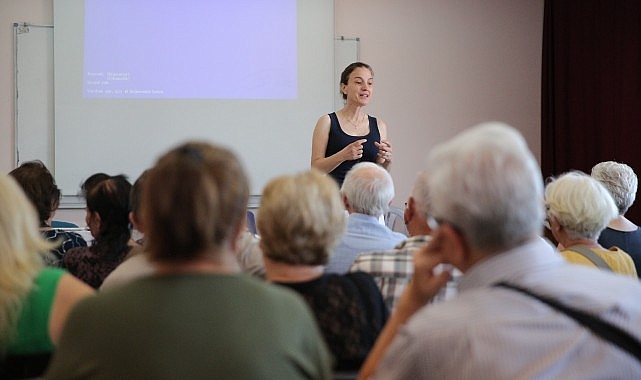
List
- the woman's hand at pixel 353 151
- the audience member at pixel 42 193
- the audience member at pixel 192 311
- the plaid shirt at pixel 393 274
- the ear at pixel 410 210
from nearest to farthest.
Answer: the audience member at pixel 192 311, the plaid shirt at pixel 393 274, the ear at pixel 410 210, the audience member at pixel 42 193, the woman's hand at pixel 353 151

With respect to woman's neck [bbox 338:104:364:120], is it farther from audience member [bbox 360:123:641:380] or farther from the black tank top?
audience member [bbox 360:123:641:380]

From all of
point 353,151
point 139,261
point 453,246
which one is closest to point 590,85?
point 353,151

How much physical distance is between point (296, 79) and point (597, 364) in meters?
5.42

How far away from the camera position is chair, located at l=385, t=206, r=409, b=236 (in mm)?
5464

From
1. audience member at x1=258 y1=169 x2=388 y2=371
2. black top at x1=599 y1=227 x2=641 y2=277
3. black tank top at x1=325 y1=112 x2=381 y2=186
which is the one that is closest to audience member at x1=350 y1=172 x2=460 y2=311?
audience member at x1=258 y1=169 x2=388 y2=371

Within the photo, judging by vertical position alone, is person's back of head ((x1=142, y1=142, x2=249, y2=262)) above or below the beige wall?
below

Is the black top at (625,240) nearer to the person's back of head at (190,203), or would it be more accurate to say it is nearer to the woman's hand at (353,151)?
the woman's hand at (353,151)

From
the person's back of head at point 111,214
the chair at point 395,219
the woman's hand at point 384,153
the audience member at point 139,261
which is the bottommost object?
the chair at point 395,219

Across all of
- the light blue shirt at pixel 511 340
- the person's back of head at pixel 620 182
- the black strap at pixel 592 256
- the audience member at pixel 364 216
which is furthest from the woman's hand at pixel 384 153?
the light blue shirt at pixel 511 340

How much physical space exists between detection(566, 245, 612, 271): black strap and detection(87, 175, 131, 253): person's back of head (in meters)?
1.54

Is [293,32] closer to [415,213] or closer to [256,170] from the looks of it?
[256,170]

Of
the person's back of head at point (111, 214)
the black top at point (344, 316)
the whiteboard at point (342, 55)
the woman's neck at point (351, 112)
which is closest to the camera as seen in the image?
the black top at point (344, 316)

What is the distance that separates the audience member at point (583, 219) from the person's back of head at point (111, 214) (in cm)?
148

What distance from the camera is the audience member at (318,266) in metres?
1.77
